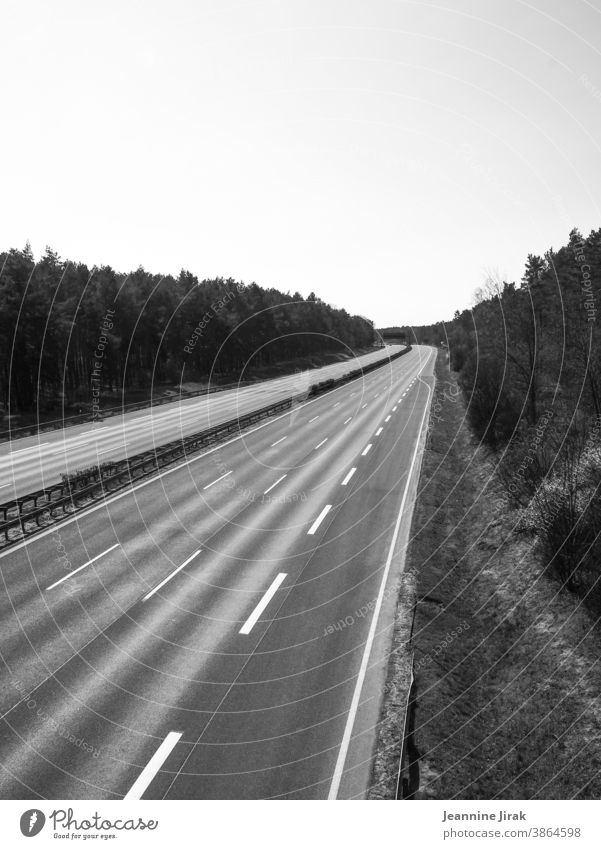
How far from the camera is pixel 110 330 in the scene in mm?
71812

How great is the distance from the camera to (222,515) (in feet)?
86.3

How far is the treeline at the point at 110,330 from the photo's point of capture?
56.0m

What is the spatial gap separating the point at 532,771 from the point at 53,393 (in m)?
73.4

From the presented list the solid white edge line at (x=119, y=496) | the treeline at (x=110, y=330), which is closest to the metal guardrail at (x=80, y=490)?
the solid white edge line at (x=119, y=496)

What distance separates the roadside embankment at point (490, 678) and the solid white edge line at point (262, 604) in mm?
4462

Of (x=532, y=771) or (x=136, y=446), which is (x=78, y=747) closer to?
(x=532, y=771)

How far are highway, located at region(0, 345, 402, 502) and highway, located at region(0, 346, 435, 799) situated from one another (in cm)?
798

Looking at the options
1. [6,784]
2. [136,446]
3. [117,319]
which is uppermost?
[117,319]

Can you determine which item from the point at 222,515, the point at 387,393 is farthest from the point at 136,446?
the point at 387,393

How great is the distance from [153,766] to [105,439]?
124 feet

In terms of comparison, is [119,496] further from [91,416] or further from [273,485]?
[91,416]

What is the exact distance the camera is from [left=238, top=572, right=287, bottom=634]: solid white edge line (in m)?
16.1

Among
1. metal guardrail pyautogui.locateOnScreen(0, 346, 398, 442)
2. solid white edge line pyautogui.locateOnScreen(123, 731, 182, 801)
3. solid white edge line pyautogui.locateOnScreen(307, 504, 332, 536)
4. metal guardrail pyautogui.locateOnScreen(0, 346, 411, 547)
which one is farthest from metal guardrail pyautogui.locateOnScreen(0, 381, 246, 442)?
solid white edge line pyautogui.locateOnScreen(123, 731, 182, 801)

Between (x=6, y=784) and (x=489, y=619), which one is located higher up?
(x=6, y=784)
